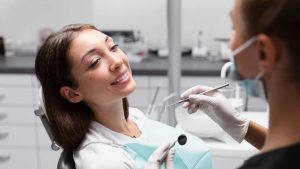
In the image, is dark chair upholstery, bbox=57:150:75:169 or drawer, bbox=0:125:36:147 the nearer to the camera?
dark chair upholstery, bbox=57:150:75:169

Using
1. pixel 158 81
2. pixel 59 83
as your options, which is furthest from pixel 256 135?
pixel 158 81

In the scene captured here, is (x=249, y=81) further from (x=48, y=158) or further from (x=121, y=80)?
(x=48, y=158)

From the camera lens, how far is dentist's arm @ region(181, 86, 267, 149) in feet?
4.48

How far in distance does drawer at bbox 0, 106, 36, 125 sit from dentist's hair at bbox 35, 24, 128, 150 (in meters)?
1.83

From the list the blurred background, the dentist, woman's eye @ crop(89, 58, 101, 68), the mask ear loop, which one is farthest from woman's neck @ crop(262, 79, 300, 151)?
the blurred background

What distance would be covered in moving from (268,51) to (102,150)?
2.28 feet

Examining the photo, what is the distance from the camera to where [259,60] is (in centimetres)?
86

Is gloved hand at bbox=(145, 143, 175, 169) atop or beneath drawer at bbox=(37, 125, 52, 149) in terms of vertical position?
atop

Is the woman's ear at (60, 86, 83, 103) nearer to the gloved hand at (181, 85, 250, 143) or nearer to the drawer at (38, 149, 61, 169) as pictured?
the gloved hand at (181, 85, 250, 143)

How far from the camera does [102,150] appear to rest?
1.31 meters

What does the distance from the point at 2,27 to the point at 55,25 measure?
0.50 m

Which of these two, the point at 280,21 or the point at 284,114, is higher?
the point at 280,21

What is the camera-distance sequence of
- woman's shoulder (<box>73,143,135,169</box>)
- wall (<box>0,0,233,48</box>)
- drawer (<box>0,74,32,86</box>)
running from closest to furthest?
woman's shoulder (<box>73,143,135,169</box>) → drawer (<box>0,74,32,86</box>) → wall (<box>0,0,233,48</box>)

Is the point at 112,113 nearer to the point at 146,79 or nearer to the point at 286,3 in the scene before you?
the point at 286,3
